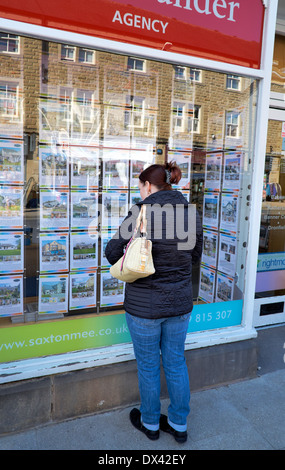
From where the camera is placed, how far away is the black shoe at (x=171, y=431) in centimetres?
241

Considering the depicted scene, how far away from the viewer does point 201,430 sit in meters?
2.59

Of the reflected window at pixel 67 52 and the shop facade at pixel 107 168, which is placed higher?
the reflected window at pixel 67 52

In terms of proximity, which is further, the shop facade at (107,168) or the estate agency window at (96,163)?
the estate agency window at (96,163)

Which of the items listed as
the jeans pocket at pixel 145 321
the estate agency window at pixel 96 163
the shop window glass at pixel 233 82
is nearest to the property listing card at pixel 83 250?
the estate agency window at pixel 96 163

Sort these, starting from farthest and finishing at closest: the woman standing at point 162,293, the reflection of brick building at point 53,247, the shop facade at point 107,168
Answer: the reflection of brick building at point 53,247
the shop facade at point 107,168
the woman standing at point 162,293

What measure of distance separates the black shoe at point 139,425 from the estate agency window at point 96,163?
82 centimetres

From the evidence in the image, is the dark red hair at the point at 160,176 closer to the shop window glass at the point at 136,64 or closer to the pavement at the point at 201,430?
the shop window glass at the point at 136,64

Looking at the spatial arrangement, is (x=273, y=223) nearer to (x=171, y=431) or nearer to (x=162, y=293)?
(x=162, y=293)

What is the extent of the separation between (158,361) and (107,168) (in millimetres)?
1780

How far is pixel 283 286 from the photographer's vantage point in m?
4.46

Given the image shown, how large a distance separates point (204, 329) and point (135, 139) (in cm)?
187

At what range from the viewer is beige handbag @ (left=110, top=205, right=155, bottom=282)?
6.78 ft
